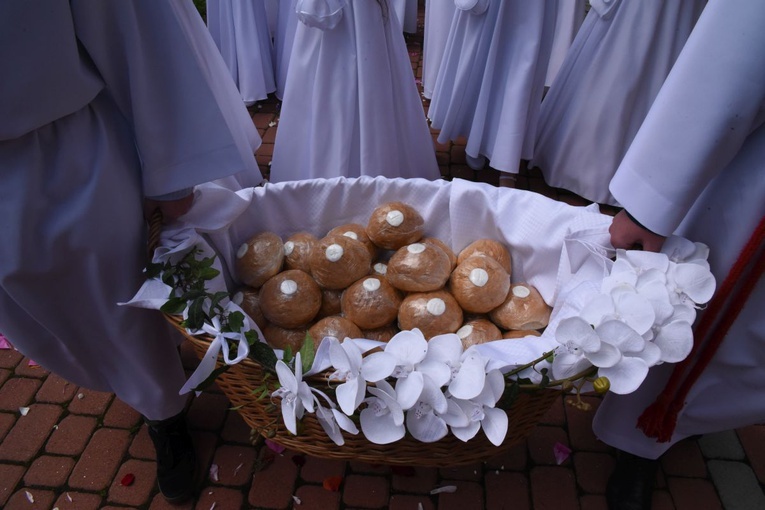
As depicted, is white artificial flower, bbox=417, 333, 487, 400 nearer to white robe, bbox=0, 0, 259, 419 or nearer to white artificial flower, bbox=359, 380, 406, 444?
white artificial flower, bbox=359, 380, 406, 444

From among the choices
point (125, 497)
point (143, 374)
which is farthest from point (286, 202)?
point (125, 497)

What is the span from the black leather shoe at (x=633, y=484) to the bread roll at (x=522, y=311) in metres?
0.57

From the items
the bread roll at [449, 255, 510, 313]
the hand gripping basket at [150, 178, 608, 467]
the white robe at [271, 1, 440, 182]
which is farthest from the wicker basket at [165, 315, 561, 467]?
the white robe at [271, 1, 440, 182]

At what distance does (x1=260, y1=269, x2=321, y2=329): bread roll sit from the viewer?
1.43 meters

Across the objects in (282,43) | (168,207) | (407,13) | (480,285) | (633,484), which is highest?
(168,207)

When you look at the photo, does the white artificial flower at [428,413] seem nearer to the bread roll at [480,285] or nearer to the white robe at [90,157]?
the bread roll at [480,285]

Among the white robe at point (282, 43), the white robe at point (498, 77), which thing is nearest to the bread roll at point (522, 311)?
the white robe at point (498, 77)

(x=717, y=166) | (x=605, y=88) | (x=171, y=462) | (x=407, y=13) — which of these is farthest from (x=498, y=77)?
(x=407, y=13)

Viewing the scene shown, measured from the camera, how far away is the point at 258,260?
61.0 inches

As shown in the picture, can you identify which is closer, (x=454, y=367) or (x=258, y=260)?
(x=454, y=367)

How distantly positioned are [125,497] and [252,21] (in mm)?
3026

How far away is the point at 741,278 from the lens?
1.05m

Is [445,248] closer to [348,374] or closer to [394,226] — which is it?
[394,226]

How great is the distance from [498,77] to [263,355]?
2.17 metres
